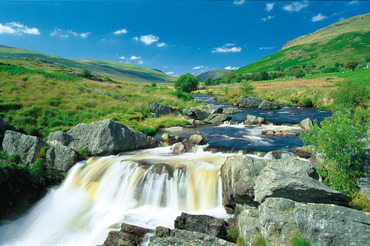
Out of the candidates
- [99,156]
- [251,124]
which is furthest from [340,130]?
[251,124]

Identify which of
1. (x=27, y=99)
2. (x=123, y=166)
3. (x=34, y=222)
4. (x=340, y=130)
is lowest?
(x=34, y=222)

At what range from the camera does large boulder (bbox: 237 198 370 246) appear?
17.3ft

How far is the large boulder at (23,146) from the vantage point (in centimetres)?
1381

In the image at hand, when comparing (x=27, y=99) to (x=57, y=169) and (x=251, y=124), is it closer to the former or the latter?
(x=57, y=169)

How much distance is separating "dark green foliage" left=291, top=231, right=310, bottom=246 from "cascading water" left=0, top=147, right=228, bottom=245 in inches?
180

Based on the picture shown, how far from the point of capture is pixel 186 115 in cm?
3353

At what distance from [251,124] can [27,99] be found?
3063 cm

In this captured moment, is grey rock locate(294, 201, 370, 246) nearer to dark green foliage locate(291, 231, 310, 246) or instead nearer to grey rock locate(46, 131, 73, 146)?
dark green foliage locate(291, 231, 310, 246)

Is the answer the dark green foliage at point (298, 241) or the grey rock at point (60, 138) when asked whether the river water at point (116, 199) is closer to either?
the grey rock at point (60, 138)

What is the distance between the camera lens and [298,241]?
571 centimetres

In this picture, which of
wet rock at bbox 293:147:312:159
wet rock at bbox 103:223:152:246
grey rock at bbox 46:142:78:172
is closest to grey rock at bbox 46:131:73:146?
grey rock at bbox 46:142:78:172

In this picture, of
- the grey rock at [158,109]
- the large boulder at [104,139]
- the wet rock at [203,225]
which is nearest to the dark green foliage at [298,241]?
the wet rock at [203,225]

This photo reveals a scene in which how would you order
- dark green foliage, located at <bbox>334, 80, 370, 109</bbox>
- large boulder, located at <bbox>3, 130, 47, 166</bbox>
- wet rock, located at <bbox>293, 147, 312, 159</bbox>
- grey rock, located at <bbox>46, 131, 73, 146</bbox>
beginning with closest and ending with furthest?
large boulder, located at <bbox>3, 130, 47, 166</bbox> → wet rock, located at <bbox>293, 147, 312, 159</bbox> → grey rock, located at <bbox>46, 131, 73, 146</bbox> → dark green foliage, located at <bbox>334, 80, 370, 109</bbox>

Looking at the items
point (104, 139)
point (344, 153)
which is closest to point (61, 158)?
point (104, 139)
